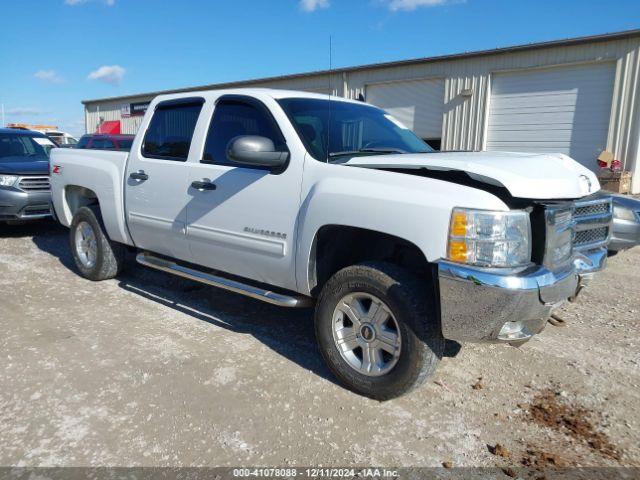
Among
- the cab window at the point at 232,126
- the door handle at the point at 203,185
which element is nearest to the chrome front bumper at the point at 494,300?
the cab window at the point at 232,126

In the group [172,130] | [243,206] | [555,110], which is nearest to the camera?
[243,206]

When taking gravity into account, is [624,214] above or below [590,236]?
below

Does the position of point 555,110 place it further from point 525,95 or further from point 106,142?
point 106,142

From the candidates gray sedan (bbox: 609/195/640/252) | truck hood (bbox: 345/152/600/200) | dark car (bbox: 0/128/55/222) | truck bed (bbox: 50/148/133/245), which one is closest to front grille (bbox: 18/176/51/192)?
dark car (bbox: 0/128/55/222)

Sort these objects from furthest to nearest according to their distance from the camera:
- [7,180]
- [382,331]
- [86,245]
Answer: [7,180]
[86,245]
[382,331]

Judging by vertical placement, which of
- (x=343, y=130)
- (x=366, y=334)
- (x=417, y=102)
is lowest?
(x=366, y=334)

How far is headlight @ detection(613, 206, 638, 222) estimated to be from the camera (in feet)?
18.0

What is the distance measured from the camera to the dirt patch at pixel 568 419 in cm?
269

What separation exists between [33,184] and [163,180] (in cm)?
472

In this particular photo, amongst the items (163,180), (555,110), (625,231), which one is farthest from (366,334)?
(555,110)

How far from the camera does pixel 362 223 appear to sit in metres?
3.00

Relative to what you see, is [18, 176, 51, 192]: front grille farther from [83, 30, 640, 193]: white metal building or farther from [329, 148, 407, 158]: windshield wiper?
[83, 30, 640, 193]: white metal building

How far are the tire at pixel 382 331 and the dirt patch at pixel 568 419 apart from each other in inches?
28.2

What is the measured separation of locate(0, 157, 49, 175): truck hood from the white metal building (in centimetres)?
600
